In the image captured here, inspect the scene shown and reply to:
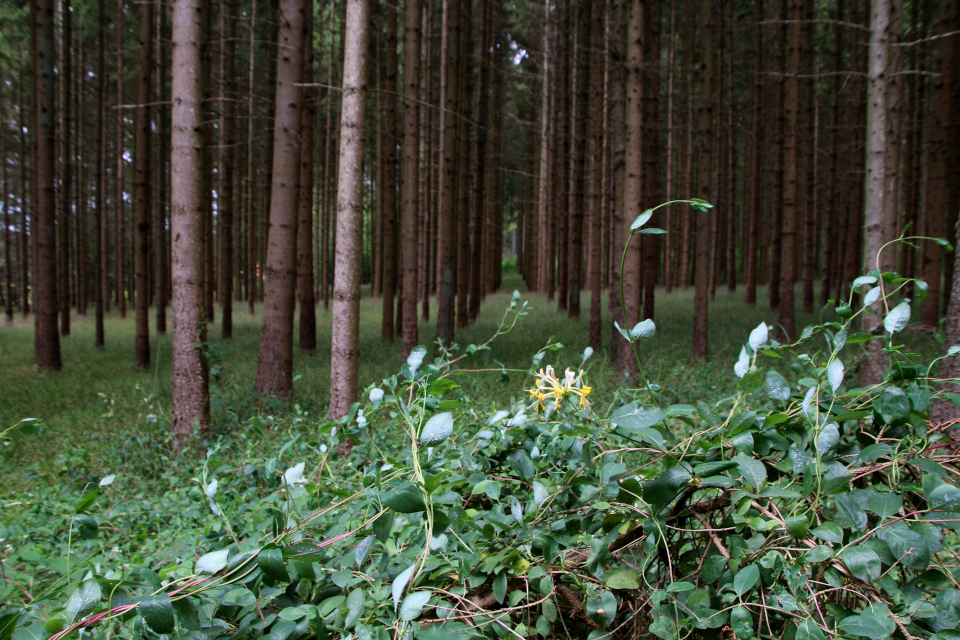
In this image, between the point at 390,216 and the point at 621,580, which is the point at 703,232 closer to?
the point at 390,216

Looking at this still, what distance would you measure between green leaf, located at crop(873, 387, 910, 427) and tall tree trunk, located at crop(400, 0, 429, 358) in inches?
270

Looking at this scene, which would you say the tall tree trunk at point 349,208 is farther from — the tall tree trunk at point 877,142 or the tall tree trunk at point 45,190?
the tall tree trunk at point 45,190

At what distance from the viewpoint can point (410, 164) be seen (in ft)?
27.5

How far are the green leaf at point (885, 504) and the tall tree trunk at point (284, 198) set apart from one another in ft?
21.2

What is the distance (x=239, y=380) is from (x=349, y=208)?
177 inches

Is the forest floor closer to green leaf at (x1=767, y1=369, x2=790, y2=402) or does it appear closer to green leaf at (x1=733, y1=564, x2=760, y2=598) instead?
green leaf at (x1=767, y1=369, x2=790, y2=402)

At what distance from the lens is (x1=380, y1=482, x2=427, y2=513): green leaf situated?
1.05m

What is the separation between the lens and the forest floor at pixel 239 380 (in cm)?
530

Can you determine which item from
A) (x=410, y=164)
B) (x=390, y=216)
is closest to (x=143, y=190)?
(x=390, y=216)

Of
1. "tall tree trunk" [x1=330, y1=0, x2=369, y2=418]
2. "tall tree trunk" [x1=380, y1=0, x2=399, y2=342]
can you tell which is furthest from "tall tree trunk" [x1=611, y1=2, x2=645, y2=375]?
"tall tree trunk" [x1=380, y1=0, x2=399, y2=342]

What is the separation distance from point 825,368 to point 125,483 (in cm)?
520

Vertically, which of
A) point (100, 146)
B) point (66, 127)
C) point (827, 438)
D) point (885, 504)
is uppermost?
point (66, 127)

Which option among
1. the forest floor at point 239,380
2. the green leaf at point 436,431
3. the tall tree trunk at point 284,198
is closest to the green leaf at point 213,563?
the green leaf at point 436,431

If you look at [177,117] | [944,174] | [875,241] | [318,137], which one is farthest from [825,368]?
[318,137]
